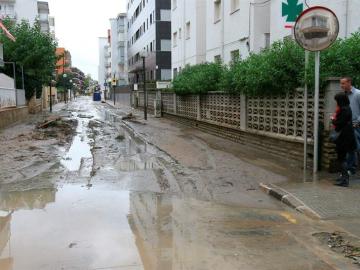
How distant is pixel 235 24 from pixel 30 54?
16454mm

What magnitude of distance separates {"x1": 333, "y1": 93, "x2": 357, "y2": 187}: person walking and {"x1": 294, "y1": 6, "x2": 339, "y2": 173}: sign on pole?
29.8 inches

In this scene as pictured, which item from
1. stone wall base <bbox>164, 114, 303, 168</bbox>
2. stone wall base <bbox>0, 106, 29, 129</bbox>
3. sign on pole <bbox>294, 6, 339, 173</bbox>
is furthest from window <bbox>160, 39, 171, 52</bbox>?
sign on pole <bbox>294, 6, 339, 173</bbox>

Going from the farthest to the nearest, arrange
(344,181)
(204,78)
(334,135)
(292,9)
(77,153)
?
(204,78), (77,153), (292,9), (334,135), (344,181)

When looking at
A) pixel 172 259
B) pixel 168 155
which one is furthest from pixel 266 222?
pixel 168 155

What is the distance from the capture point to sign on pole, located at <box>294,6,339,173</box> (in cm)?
871

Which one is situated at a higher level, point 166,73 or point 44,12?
point 44,12

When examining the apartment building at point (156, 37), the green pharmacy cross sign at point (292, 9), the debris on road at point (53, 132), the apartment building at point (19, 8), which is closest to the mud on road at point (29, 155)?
the debris on road at point (53, 132)

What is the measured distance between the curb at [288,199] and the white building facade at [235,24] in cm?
394

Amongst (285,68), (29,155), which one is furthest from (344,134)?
(29,155)

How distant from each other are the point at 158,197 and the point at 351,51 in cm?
494

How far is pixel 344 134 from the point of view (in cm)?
821

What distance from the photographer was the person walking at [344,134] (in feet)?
26.8

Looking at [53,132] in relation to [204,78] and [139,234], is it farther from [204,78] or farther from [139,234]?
[139,234]

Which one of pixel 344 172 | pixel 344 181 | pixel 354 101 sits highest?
pixel 354 101
